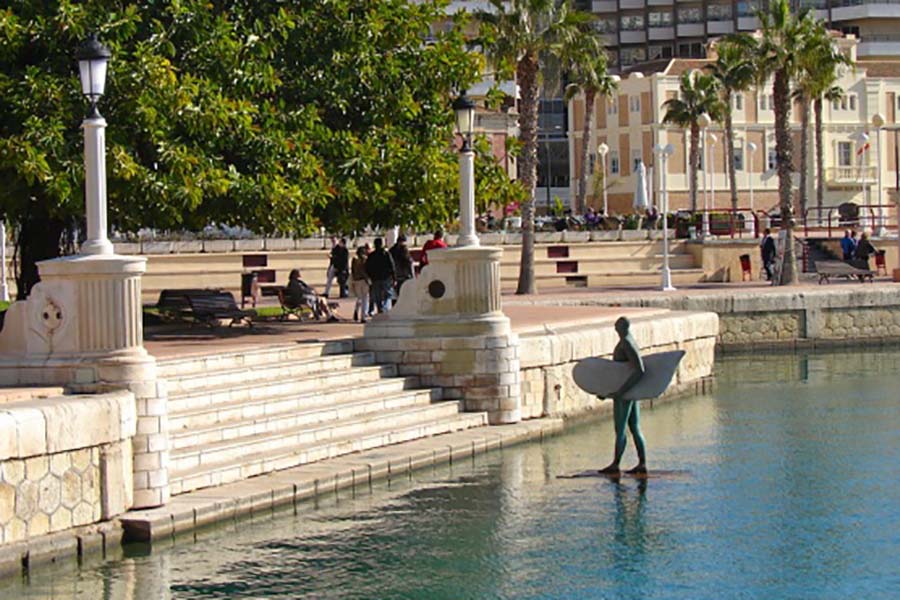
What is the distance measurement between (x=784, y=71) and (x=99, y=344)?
34119mm

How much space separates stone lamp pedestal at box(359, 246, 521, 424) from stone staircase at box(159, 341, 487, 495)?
26 cm

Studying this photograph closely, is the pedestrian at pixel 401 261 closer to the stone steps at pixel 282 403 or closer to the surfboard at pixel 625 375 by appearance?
the stone steps at pixel 282 403

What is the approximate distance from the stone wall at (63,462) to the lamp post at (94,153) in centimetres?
153

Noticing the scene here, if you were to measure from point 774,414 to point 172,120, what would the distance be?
32.5ft

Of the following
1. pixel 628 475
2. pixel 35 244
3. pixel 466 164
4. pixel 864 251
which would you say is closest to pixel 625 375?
pixel 628 475

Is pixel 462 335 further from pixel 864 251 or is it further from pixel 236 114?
pixel 864 251

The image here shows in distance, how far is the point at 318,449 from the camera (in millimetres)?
20375

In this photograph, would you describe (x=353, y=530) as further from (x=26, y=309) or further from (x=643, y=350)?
(x=643, y=350)

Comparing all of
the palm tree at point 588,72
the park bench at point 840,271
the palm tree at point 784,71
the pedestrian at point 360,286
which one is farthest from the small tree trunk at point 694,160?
the pedestrian at point 360,286

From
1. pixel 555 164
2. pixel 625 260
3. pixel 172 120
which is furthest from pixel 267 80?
pixel 555 164

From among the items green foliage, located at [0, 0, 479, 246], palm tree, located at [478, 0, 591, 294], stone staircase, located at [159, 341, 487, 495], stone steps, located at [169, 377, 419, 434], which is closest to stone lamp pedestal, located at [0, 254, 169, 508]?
stone staircase, located at [159, 341, 487, 495]

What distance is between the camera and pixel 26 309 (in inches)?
682

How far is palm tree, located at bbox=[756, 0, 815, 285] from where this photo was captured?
153ft

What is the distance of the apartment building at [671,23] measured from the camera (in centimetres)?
11200
